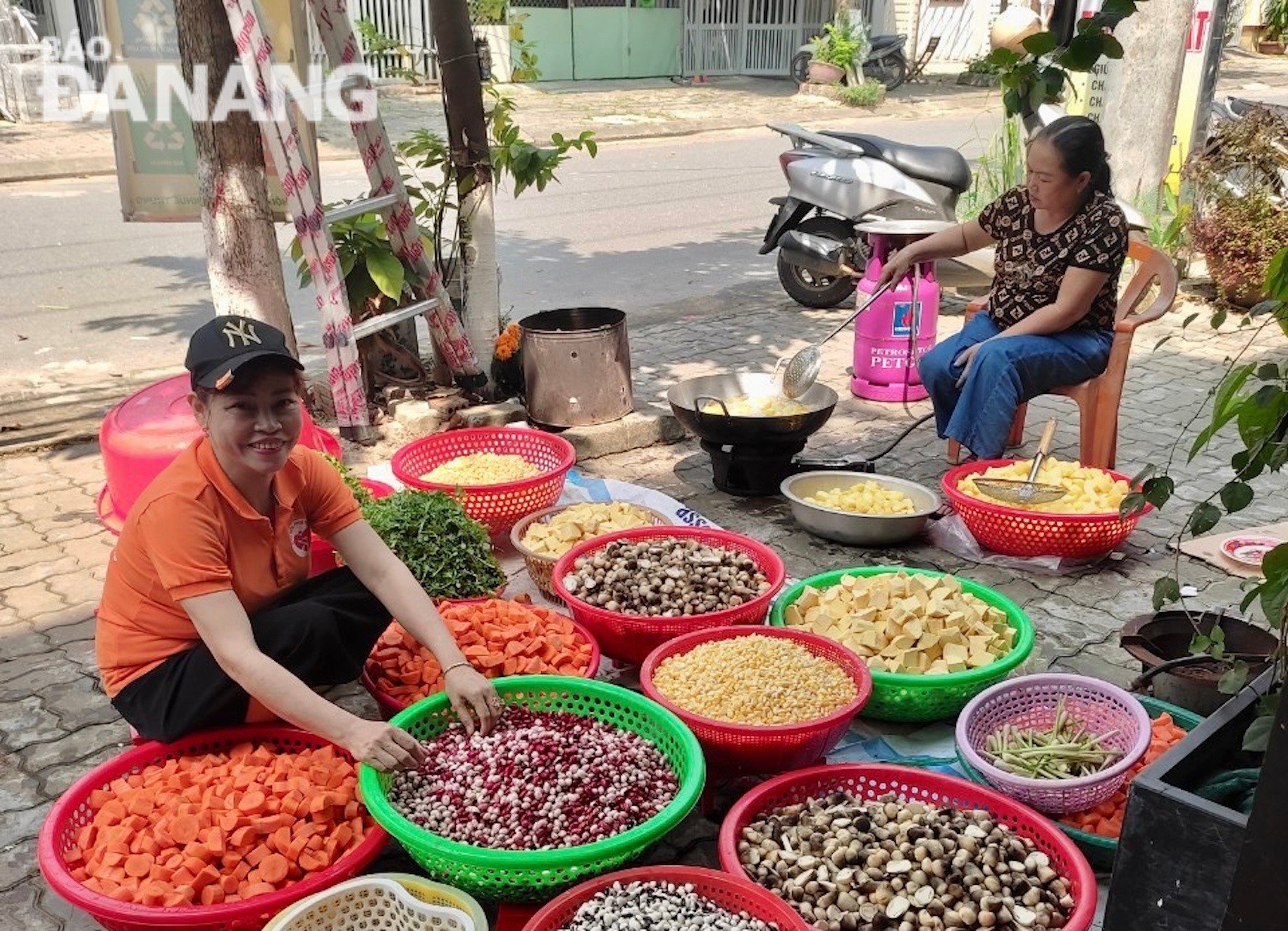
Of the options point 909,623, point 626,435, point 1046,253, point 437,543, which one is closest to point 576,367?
point 626,435

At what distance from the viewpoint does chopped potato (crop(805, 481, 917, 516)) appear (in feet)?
13.6

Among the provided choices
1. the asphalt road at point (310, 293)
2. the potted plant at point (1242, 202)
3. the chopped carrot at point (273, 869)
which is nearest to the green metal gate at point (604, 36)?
the asphalt road at point (310, 293)

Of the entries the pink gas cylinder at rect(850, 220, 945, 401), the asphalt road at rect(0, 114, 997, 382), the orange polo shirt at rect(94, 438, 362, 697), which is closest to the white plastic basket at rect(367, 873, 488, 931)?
the orange polo shirt at rect(94, 438, 362, 697)

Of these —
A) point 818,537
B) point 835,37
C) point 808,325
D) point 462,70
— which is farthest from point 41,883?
point 835,37

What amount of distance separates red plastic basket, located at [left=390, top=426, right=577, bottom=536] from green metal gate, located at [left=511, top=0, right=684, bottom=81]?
51.4ft

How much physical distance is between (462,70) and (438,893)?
4098 mm

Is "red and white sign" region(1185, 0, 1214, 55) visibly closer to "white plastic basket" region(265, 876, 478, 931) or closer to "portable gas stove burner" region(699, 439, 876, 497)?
"portable gas stove burner" region(699, 439, 876, 497)

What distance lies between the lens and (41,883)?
8.18 ft

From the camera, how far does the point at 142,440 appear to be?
351 cm

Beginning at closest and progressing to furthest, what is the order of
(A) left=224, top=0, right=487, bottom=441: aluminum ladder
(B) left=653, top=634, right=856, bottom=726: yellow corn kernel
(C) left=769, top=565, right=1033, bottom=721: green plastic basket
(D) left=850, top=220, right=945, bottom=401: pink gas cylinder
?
1. (B) left=653, top=634, right=856, bottom=726: yellow corn kernel
2. (C) left=769, top=565, right=1033, bottom=721: green plastic basket
3. (A) left=224, top=0, right=487, bottom=441: aluminum ladder
4. (D) left=850, top=220, right=945, bottom=401: pink gas cylinder

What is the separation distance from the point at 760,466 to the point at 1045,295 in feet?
4.60

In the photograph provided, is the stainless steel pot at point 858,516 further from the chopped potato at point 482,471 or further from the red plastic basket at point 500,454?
the chopped potato at point 482,471

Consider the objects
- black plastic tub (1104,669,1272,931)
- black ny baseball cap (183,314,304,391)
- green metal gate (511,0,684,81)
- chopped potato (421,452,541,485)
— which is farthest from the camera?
green metal gate (511,0,684,81)

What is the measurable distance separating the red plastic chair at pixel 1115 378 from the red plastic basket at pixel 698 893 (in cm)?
306
